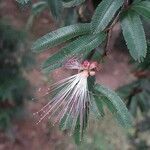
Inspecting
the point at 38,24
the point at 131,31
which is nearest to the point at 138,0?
the point at 131,31

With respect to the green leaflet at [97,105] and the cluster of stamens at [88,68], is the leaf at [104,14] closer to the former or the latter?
the cluster of stamens at [88,68]

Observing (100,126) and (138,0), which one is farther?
(100,126)

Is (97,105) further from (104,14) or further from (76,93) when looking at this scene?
(104,14)

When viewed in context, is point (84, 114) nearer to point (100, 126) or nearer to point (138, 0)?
point (138, 0)

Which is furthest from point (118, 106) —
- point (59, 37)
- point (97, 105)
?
point (59, 37)

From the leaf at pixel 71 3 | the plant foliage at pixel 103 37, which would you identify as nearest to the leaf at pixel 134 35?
the plant foliage at pixel 103 37

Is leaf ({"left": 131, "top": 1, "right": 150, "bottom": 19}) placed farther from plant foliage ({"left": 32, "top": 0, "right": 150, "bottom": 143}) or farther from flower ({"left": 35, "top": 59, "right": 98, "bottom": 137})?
flower ({"left": 35, "top": 59, "right": 98, "bottom": 137})
